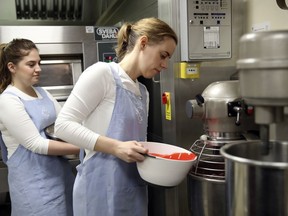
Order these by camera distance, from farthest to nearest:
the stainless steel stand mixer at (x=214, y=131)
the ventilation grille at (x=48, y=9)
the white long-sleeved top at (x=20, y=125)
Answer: the ventilation grille at (x=48, y=9) → the white long-sleeved top at (x=20, y=125) → the stainless steel stand mixer at (x=214, y=131)

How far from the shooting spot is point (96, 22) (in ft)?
11.0

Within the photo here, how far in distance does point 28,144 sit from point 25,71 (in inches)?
14.1

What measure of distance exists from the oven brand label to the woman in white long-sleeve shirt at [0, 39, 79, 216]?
0.46 metres

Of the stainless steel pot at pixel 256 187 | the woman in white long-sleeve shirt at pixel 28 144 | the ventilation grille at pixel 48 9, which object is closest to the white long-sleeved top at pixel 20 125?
the woman in white long-sleeve shirt at pixel 28 144

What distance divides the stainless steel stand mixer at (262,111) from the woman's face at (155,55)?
0.59m

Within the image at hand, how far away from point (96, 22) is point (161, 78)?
1883mm

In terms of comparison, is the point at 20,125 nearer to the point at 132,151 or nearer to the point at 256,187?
the point at 132,151

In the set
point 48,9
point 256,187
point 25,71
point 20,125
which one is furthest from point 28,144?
point 48,9

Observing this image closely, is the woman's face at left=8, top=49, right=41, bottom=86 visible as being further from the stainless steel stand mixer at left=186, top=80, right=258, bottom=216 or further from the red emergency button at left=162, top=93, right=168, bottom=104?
the stainless steel stand mixer at left=186, top=80, right=258, bottom=216

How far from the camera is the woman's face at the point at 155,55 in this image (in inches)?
46.7

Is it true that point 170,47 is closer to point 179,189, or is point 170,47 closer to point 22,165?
point 179,189

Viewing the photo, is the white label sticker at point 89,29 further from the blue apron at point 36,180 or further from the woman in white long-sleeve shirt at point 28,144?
the blue apron at point 36,180

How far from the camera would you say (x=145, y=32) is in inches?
46.6

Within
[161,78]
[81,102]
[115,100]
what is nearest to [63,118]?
[81,102]
